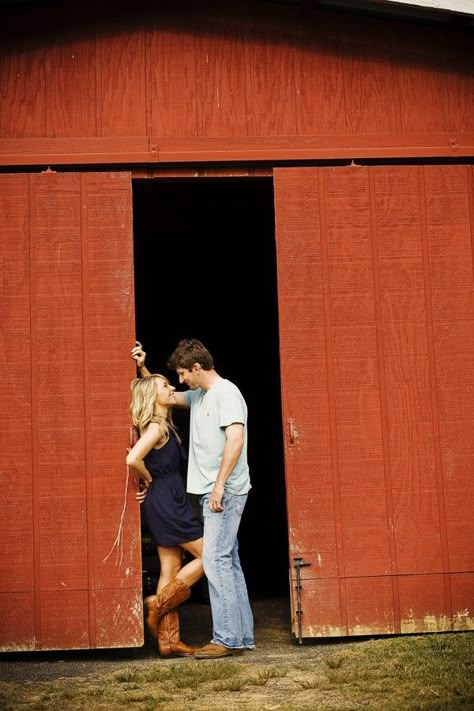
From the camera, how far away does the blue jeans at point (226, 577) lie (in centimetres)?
564

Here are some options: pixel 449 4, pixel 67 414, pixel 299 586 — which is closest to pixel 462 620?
pixel 299 586

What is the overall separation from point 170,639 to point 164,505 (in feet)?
2.47

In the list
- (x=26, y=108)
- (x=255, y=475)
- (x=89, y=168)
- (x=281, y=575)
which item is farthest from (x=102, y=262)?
(x=255, y=475)

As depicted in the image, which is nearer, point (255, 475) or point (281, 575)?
point (281, 575)

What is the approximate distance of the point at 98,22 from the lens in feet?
20.2

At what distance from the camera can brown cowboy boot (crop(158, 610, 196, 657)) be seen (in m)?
5.78

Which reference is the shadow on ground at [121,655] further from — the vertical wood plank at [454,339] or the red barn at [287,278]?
the vertical wood plank at [454,339]

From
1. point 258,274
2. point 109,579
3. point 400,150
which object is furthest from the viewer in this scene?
point 258,274

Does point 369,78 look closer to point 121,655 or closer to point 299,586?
point 299,586

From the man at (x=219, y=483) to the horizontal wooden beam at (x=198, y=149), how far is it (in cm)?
112

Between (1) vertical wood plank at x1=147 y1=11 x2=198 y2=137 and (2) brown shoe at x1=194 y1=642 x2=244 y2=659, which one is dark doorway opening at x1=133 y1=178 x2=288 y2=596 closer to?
(1) vertical wood plank at x1=147 y1=11 x2=198 y2=137

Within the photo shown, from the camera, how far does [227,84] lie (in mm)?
6164

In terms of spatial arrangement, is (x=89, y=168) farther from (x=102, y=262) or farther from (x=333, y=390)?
(x=333, y=390)

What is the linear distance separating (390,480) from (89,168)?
2564 mm
